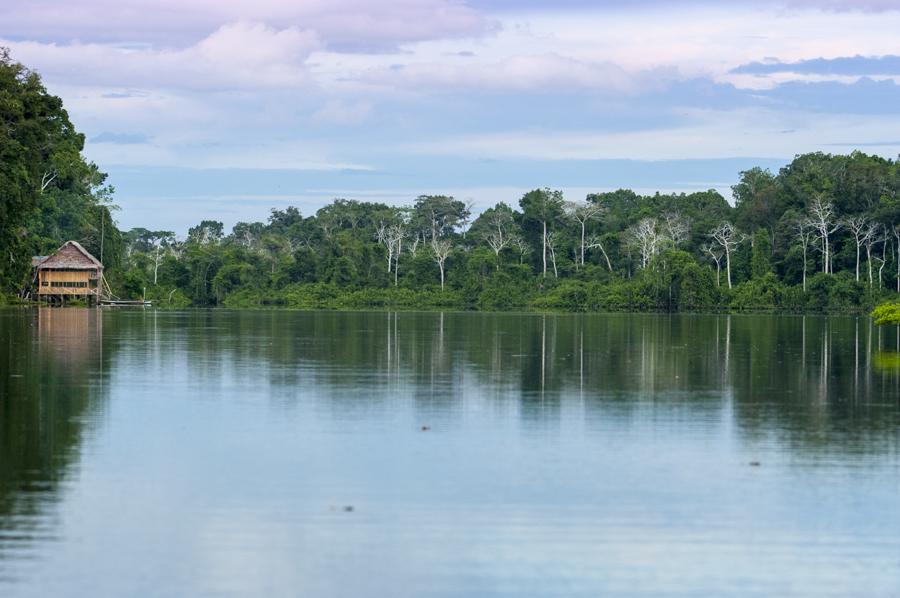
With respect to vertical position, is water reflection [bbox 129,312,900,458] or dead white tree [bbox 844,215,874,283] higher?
dead white tree [bbox 844,215,874,283]

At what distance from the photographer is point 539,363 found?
2639cm

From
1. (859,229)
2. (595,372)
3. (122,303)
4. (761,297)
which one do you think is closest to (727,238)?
(761,297)

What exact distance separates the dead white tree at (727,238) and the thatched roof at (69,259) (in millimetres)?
39908

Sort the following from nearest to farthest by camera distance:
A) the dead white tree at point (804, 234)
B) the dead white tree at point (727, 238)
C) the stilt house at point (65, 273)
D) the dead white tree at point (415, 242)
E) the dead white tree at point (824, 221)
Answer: the stilt house at point (65, 273) < the dead white tree at point (824, 221) < the dead white tree at point (804, 234) < the dead white tree at point (727, 238) < the dead white tree at point (415, 242)

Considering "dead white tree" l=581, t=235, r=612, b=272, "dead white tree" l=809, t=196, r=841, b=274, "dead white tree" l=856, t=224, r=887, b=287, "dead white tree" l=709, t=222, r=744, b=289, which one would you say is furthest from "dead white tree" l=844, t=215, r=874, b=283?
"dead white tree" l=581, t=235, r=612, b=272

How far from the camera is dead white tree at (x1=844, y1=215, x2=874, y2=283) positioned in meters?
77.1

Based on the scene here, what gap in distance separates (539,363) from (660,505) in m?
15.5

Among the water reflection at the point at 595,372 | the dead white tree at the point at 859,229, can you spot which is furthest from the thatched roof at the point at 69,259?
the dead white tree at the point at 859,229

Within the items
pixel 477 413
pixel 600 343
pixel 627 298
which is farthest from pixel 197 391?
pixel 627 298

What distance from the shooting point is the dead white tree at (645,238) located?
85.1m

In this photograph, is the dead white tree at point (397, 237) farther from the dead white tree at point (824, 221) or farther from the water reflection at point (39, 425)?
the water reflection at point (39, 425)

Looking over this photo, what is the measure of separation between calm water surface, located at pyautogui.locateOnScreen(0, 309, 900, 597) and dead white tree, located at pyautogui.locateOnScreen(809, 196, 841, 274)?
56.6 meters

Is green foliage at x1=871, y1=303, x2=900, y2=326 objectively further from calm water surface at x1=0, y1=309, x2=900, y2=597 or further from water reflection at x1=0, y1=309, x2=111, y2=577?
water reflection at x1=0, y1=309, x2=111, y2=577

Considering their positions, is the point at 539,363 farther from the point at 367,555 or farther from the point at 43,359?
the point at 367,555
